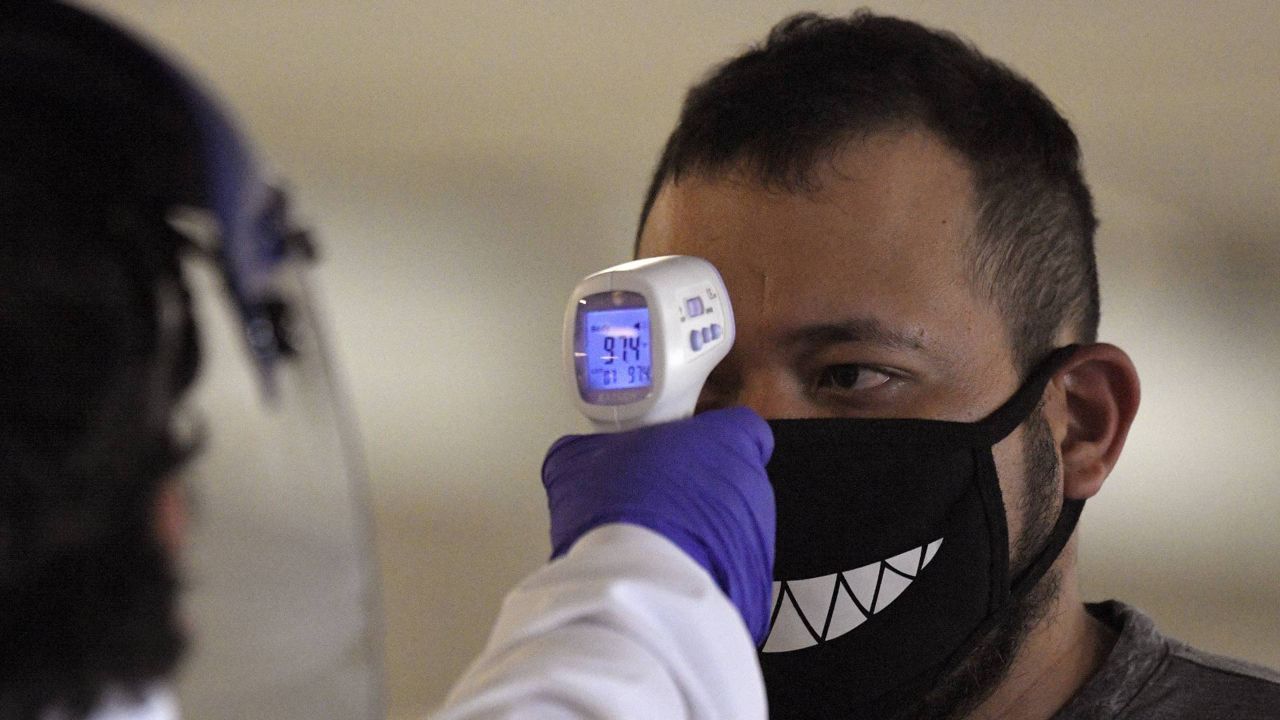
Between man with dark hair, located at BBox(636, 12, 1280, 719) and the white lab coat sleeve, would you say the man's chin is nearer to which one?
man with dark hair, located at BBox(636, 12, 1280, 719)

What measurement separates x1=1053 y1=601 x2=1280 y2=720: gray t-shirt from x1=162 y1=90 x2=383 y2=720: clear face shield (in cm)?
87

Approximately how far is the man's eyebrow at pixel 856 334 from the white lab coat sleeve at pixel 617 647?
40 cm

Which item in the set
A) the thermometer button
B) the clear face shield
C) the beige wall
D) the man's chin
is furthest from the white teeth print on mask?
the beige wall

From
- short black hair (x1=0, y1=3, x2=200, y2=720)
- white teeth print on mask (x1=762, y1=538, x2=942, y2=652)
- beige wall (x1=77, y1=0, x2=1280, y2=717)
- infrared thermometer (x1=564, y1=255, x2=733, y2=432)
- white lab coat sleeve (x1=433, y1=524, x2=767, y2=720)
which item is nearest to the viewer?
short black hair (x1=0, y1=3, x2=200, y2=720)

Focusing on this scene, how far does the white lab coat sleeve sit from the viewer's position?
0.75 m

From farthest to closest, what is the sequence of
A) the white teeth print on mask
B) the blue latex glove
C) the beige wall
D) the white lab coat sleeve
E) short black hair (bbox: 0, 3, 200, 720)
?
the beige wall < the white teeth print on mask < the blue latex glove < the white lab coat sleeve < short black hair (bbox: 0, 3, 200, 720)

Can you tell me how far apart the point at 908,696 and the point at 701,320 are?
1.34ft

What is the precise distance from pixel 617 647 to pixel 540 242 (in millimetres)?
1739

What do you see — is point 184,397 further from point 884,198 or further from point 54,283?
point 884,198

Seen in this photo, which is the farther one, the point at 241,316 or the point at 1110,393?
the point at 1110,393

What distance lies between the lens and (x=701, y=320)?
1.08 metres

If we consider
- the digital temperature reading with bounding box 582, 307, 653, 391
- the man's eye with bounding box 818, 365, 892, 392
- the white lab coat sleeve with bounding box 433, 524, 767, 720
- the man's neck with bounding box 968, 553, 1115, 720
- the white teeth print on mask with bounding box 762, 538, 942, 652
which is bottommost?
the man's neck with bounding box 968, 553, 1115, 720

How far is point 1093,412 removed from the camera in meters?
1.32

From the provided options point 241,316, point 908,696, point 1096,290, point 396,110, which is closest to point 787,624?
point 908,696
